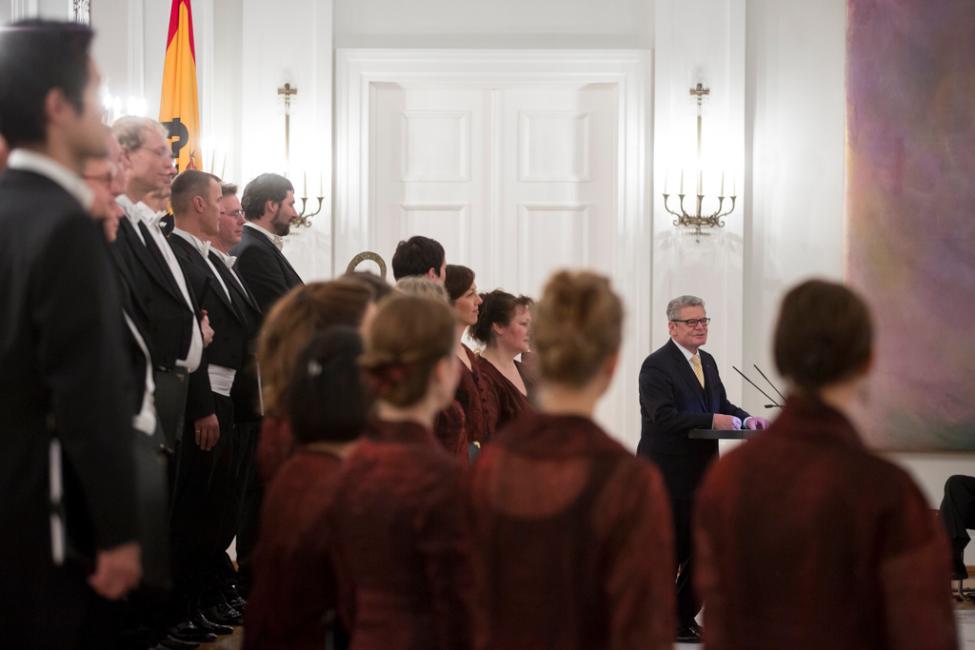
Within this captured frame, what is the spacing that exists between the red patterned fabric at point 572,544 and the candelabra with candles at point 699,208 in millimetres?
5679

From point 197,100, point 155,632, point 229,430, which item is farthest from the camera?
point 197,100

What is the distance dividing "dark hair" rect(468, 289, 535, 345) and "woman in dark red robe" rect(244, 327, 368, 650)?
236 centimetres

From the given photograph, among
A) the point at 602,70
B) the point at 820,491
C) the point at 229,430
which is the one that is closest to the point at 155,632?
the point at 229,430

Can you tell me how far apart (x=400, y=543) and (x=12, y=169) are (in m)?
1.04

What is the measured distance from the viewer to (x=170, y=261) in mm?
4316

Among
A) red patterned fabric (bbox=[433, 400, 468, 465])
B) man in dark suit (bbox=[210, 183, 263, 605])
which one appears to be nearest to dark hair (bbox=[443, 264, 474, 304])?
man in dark suit (bbox=[210, 183, 263, 605])

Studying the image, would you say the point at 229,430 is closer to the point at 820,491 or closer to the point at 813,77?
the point at 820,491

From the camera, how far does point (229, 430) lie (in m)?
4.83

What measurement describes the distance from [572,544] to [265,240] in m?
3.82

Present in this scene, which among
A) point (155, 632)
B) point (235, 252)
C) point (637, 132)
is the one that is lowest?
point (155, 632)

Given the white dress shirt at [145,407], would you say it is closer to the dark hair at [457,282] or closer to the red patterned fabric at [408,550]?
the red patterned fabric at [408,550]

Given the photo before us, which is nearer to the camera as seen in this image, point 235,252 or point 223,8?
point 235,252

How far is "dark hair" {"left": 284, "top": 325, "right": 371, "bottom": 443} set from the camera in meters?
2.44

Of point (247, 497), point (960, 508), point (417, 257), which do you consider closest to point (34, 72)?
point (417, 257)
